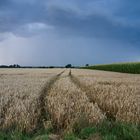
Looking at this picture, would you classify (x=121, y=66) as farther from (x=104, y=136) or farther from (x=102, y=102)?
(x=104, y=136)

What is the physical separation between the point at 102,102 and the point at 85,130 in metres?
3.73

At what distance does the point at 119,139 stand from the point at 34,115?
8.80 ft

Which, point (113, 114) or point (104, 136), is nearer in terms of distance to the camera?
point (104, 136)

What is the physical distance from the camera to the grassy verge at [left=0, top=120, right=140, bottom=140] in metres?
7.48

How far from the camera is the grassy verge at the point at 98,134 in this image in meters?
7.48

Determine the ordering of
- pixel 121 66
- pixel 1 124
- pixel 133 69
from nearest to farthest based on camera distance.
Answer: pixel 1 124
pixel 133 69
pixel 121 66

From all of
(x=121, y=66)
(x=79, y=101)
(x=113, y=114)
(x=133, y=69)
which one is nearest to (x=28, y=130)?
(x=113, y=114)

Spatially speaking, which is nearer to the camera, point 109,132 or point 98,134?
point 98,134

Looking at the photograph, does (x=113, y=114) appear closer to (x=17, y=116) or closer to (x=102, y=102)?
(x=102, y=102)

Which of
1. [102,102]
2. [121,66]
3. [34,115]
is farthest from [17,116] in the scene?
[121,66]

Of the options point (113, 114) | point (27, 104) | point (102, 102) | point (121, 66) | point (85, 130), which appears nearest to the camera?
point (85, 130)

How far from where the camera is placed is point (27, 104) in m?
11.0

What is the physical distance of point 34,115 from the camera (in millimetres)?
9344

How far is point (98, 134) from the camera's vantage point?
7.72 metres
